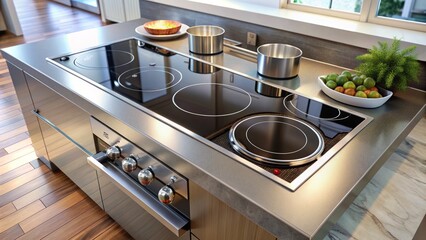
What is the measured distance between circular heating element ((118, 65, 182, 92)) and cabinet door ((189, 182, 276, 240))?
52 centimetres

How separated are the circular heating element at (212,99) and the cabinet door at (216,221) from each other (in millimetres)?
293

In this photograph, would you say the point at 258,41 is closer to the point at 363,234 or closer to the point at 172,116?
the point at 172,116

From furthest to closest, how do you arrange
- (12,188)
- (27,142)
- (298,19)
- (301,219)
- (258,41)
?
1. (27,142)
2. (12,188)
3. (258,41)
4. (298,19)
5. (301,219)

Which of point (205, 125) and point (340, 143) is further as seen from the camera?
point (205, 125)

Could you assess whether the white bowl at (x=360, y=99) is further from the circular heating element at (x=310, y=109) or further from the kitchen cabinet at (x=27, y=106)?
the kitchen cabinet at (x=27, y=106)

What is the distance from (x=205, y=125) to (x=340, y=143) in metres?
0.41

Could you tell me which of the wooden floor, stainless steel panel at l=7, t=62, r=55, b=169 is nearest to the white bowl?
the wooden floor

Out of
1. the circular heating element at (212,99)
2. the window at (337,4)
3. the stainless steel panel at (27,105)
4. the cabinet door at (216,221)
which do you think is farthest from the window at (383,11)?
the stainless steel panel at (27,105)

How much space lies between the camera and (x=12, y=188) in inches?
76.4

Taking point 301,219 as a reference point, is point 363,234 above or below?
below

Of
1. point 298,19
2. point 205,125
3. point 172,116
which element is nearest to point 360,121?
point 205,125

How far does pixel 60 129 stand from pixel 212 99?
0.87 meters

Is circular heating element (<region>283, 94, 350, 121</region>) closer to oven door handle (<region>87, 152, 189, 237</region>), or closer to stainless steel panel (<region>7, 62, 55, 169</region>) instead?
oven door handle (<region>87, 152, 189, 237</region>)

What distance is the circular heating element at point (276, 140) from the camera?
34.4 inches
